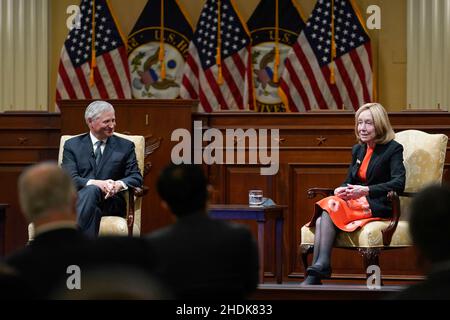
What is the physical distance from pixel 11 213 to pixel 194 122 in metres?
1.72

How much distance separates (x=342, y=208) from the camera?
6227 millimetres

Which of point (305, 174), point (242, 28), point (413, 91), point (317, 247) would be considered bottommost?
point (317, 247)

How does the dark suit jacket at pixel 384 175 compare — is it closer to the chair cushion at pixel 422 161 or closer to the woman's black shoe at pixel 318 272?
the chair cushion at pixel 422 161

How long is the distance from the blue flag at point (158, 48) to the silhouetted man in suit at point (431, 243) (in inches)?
342

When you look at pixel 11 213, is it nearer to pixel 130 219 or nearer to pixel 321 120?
pixel 130 219

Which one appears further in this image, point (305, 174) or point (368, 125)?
point (305, 174)

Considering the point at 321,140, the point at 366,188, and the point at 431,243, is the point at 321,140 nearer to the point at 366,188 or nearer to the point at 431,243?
the point at 366,188

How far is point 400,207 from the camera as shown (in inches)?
258

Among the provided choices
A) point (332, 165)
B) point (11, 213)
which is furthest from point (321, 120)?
point (11, 213)

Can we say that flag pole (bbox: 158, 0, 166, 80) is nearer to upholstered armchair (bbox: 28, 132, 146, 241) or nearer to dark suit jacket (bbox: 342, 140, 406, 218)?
upholstered armchair (bbox: 28, 132, 146, 241)

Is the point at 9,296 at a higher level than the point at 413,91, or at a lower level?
lower

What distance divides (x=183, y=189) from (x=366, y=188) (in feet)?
11.0

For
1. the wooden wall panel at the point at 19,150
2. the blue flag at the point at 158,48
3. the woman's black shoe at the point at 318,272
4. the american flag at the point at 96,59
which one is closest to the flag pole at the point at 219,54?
the blue flag at the point at 158,48

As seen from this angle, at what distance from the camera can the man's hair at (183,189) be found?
299 cm
